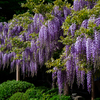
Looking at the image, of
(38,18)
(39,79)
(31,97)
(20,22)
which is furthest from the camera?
(39,79)

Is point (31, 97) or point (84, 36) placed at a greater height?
point (84, 36)

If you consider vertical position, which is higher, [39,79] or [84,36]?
[84,36]

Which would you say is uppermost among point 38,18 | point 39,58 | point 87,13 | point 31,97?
point 38,18

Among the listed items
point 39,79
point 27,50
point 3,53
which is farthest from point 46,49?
point 39,79

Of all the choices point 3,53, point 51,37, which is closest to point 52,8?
point 51,37

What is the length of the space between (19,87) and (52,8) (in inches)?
146

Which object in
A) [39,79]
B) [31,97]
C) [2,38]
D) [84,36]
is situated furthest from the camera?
[39,79]

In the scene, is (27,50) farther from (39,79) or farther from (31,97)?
(39,79)

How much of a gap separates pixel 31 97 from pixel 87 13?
358cm

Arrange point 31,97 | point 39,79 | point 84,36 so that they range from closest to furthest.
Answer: point 84,36 → point 31,97 → point 39,79

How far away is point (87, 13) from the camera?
14.7 ft

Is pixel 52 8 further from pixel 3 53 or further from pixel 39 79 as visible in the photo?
pixel 39 79

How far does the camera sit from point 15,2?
12828mm

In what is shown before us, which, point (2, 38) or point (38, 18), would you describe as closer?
point (38, 18)
